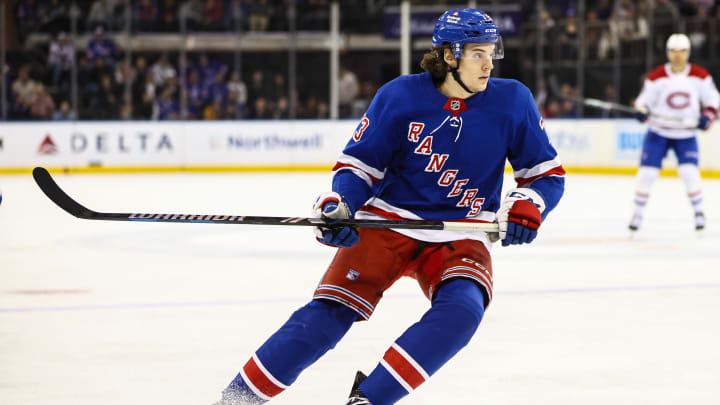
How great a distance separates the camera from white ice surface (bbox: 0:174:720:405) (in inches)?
121

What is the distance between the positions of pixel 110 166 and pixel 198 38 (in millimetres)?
2237

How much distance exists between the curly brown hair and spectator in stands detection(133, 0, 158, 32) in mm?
13537

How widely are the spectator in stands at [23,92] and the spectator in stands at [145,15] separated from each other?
1767 mm

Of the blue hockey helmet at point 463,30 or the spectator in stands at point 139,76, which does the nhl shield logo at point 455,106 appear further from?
the spectator in stands at point 139,76

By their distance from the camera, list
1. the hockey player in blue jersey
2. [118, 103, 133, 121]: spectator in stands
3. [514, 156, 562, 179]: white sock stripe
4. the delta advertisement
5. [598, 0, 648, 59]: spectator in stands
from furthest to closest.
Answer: [118, 103, 133, 121]: spectator in stands, [598, 0, 648, 59]: spectator in stands, the delta advertisement, [514, 156, 562, 179]: white sock stripe, the hockey player in blue jersey

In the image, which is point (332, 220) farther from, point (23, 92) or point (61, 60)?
point (61, 60)

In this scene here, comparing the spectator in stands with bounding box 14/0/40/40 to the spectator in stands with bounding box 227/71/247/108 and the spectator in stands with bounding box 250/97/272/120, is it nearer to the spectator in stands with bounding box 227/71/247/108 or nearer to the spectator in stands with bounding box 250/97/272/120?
the spectator in stands with bounding box 227/71/247/108

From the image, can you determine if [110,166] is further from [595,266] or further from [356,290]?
[356,290]

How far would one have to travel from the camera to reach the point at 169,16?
1591 centimetres

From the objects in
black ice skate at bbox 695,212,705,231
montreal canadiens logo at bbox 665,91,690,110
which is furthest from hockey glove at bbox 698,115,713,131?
black ice skate at bbox 695,212,705,231

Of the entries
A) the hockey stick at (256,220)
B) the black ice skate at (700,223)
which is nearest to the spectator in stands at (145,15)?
the black ice skate at (700,223)

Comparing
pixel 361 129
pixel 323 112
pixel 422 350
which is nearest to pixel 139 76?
pixel 323 112

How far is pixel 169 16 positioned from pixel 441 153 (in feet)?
45.4

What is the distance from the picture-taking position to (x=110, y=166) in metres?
14.6
